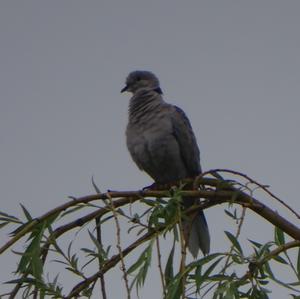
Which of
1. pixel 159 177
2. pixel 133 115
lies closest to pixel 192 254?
pixel 159 177

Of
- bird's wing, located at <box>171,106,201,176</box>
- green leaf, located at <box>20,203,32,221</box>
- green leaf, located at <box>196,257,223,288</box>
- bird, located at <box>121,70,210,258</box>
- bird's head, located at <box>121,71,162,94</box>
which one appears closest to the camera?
green leaf, located at <box>196,257,223,288</box>

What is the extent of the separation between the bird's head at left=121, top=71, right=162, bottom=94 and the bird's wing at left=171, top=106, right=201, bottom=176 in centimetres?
55

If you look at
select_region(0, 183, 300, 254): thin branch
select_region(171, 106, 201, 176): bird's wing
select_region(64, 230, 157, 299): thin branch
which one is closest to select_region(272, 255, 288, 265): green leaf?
select_region(0, 183, 300, 254): thin branch

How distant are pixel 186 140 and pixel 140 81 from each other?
86 cm

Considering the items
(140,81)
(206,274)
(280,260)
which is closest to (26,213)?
(206,274)

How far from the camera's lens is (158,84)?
5355 mm

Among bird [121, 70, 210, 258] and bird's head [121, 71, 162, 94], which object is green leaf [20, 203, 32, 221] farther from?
bird's head [121, 71, 162, 94]

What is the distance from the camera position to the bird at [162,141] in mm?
4551

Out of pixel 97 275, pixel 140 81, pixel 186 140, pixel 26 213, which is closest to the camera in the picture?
pixel 97 275

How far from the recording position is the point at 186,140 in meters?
4.71

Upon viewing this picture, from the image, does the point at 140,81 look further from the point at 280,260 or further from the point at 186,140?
the point at 280,260

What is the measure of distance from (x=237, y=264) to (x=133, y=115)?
2.80 meters

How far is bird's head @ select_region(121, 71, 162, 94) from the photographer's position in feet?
17.4

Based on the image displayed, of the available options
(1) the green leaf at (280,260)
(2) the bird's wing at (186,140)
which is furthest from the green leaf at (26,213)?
(2) the bird's wing at (186,140)
